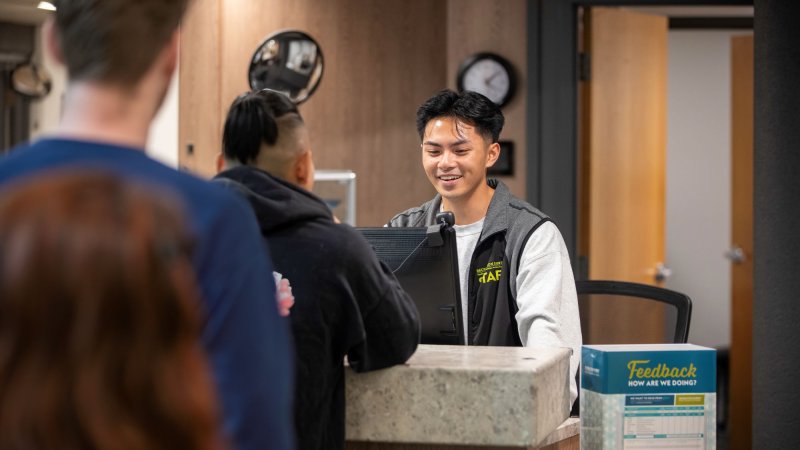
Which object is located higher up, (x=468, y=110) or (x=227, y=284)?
(x=468, y=110)

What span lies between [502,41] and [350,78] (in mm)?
1026

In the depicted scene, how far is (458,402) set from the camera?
60.0 inches

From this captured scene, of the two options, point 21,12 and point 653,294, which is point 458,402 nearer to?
point 653,294

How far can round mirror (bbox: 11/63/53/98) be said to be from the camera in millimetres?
8227

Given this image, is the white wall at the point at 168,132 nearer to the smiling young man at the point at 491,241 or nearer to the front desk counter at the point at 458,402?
the smiling young man at the point at 491,241

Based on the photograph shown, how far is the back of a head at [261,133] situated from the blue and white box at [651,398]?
64 centimetres

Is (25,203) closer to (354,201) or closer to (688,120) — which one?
(354,201)

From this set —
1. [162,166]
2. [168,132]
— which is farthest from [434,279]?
[168,132]

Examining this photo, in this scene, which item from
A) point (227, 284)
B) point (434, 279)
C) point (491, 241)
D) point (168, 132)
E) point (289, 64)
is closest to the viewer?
point (227, 284)

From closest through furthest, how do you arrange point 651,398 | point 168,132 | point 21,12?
1. point 651,398
2. point 168,132
3. point 21,12

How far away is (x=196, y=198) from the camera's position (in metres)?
0.98

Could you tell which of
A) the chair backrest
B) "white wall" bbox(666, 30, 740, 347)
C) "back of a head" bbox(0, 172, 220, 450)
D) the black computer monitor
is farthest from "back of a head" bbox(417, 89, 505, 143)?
"white wall" bbox(666, 30, 740, 347)

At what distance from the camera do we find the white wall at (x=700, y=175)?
6996 millimetres

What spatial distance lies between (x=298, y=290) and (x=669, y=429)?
684 millimetres
